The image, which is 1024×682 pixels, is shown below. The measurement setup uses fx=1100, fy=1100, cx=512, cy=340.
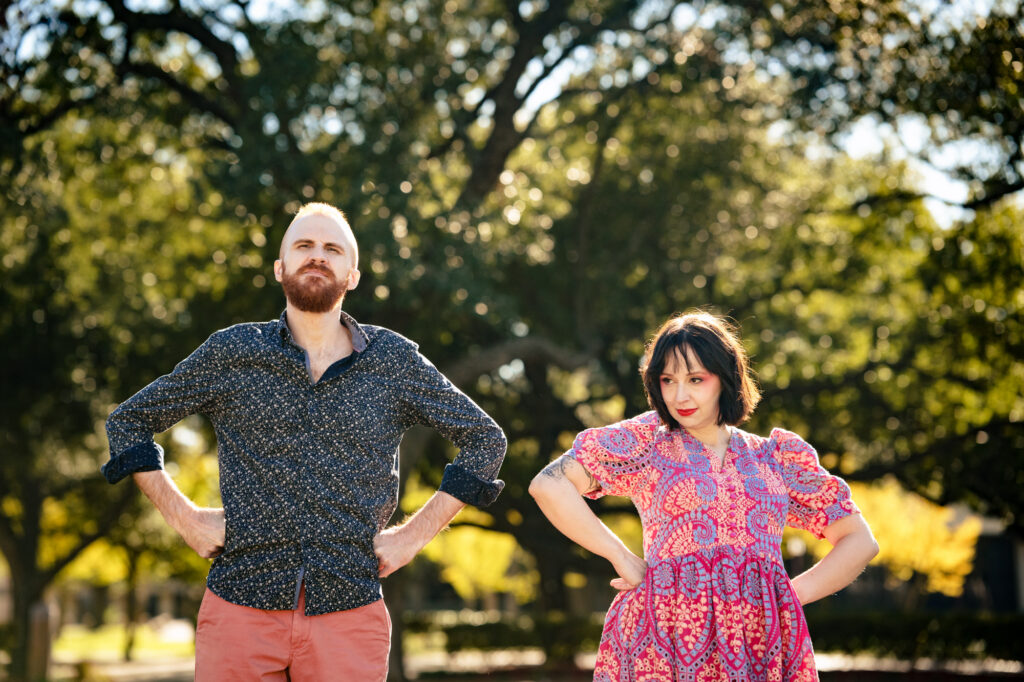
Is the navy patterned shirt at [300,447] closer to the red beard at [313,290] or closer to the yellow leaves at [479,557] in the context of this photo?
the red beard at [313,290]

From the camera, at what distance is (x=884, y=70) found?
13062mm

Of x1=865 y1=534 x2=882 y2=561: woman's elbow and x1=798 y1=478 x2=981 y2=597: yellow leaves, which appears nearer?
x1=865 y1=534 x2=882 y2=561: woman's elbow

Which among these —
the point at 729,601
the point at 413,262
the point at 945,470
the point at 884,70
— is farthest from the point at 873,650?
the point at 729,601

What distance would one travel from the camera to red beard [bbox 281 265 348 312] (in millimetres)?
3447

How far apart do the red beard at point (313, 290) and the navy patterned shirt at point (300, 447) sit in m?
0.12

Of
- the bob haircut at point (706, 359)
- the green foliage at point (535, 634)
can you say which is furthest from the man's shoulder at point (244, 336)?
the green foliage at point (535, 634)

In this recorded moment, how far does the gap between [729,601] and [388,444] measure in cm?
119

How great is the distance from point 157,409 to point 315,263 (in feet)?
2.17

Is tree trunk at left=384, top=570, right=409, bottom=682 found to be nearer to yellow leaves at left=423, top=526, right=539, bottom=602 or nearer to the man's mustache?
the man's mustache

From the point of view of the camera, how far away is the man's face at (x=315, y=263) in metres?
3.45

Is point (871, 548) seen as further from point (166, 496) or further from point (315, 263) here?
point (166, 496)

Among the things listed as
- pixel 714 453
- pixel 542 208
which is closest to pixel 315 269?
pixel 714 453

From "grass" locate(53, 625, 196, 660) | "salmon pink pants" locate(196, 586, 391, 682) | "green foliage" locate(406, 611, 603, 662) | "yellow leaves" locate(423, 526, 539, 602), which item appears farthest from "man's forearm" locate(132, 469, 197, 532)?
"yellow leaves" locate(423, 526, 539, 602)

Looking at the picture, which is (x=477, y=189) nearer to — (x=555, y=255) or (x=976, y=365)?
(x=555, y=255)
